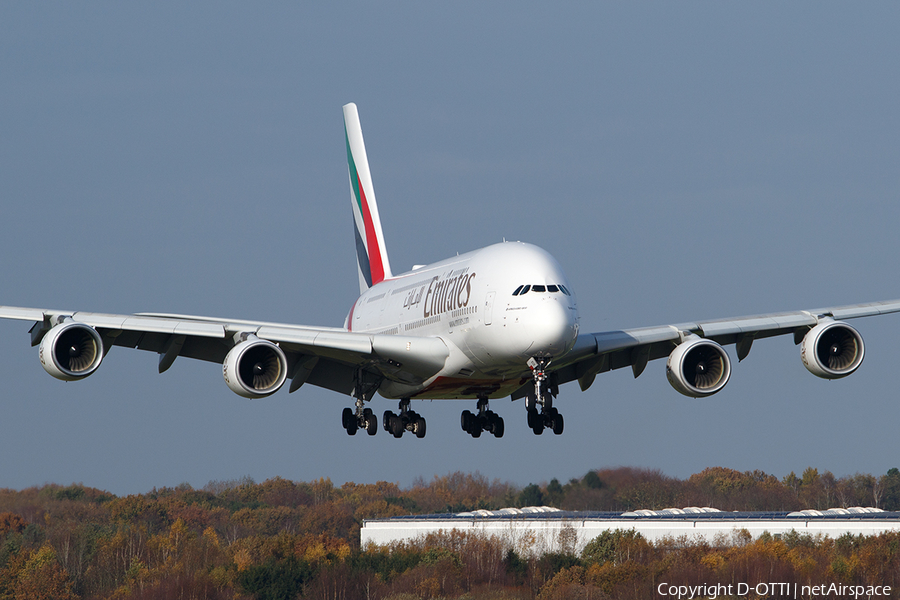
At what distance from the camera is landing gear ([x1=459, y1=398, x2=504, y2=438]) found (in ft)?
134

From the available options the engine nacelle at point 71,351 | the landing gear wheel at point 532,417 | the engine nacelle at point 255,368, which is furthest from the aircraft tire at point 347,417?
the engine nacelle at point 71,351

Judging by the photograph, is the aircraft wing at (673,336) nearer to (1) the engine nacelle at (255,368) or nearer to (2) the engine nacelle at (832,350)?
(2) the engine nacelle at (832,350)

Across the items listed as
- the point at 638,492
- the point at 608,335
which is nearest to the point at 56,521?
the point at 638,492

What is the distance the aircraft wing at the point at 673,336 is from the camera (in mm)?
37469

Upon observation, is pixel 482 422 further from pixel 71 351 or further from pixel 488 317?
pixel 71 351

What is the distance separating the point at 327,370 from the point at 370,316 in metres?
3.67

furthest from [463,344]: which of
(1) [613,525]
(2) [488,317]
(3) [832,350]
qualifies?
(1) [613,525]

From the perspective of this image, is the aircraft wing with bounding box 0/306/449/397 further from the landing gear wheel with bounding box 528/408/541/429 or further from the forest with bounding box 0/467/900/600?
the forest with bounding box 0/467/900/600

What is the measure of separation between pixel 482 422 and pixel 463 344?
658 centimetres

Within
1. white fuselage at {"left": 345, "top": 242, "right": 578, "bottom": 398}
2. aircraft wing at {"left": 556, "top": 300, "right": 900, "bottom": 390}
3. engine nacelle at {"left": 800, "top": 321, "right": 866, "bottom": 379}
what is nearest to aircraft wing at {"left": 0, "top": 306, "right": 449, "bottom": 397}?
white fuselage at {"left": 345, "top": 242, "right": 578, "bottom": 398}

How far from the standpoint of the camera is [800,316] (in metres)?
39.1

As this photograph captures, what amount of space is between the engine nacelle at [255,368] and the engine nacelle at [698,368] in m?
11.7

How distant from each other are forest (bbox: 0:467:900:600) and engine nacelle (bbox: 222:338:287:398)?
48.0 meters

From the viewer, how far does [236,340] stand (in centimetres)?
3647
